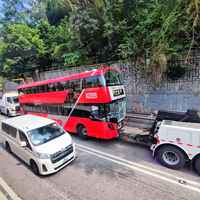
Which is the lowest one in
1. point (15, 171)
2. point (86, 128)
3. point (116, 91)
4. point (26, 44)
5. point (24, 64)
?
point (15, 171)

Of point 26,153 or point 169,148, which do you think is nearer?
point 169,148

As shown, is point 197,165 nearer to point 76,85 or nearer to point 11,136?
point 76,85

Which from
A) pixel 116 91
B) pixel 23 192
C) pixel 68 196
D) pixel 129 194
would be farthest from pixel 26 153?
pixel 116 91

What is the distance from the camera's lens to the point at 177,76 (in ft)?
29.9

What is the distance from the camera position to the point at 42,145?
5.28m

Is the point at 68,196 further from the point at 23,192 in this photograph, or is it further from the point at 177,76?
the point at 177,76

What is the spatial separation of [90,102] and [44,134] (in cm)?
269

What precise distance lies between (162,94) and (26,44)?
671 inches

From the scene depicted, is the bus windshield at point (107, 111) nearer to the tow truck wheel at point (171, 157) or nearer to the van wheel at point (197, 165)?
the tow truck wheel at point (171, 157)

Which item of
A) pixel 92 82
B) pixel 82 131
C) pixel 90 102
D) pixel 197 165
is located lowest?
pixel 82 131

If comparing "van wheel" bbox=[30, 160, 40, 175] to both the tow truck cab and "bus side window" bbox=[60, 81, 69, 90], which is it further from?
"bus side window" bbox=[60, 81, 69, 90]

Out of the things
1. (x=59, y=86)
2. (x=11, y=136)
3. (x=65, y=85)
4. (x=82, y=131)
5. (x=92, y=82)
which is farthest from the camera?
(x=59, y=86)

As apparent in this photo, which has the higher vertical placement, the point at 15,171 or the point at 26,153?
the point at 26,153

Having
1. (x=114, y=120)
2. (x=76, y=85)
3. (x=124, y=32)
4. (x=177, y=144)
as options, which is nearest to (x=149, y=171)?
(x=177, y=144)
